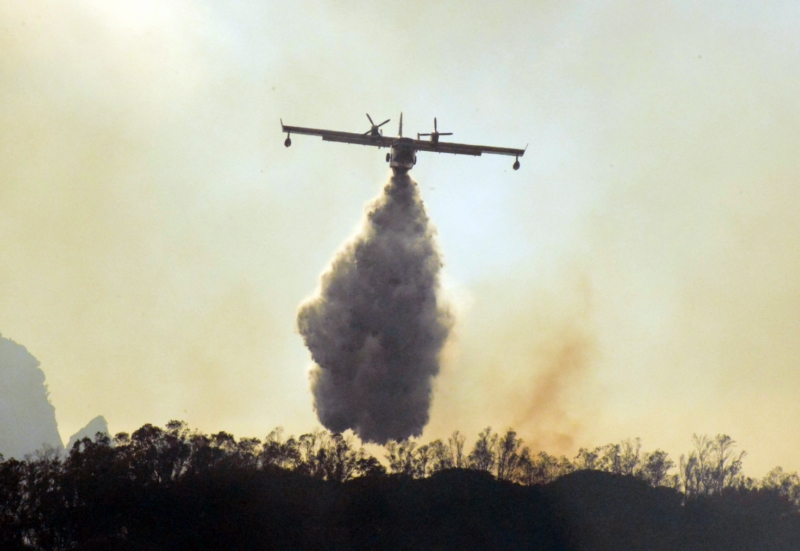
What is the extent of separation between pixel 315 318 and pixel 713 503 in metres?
56.5

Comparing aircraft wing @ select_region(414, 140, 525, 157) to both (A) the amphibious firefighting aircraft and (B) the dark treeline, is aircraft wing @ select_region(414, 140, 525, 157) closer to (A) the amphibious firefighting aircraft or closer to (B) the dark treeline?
(A) the amphibious firefighting aircraft

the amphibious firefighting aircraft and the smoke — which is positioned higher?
the amphibious firefighting aircraft

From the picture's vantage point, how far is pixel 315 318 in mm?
98500

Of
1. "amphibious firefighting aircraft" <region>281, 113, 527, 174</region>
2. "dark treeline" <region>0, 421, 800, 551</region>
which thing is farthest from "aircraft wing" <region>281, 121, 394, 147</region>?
"dark treeline" <region>0, 421, 800, 551</region>

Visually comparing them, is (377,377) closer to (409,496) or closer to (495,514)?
(409,496)

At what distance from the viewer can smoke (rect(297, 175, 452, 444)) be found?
95.8 m

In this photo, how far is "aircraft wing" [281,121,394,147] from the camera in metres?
92.6

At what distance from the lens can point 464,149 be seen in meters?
96.5

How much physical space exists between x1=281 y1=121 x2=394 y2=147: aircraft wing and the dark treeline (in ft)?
115

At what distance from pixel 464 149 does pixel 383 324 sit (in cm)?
2119

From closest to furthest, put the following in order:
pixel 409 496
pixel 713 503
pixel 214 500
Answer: pixel 214 500, pixel 409 496, pixel 713 503

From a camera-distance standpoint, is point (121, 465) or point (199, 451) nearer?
point (121, 465)

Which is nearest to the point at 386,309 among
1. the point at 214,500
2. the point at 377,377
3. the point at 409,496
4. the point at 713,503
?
the point at 377,377

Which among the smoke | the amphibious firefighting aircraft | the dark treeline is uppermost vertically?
the amphibious firefighting aircraft
